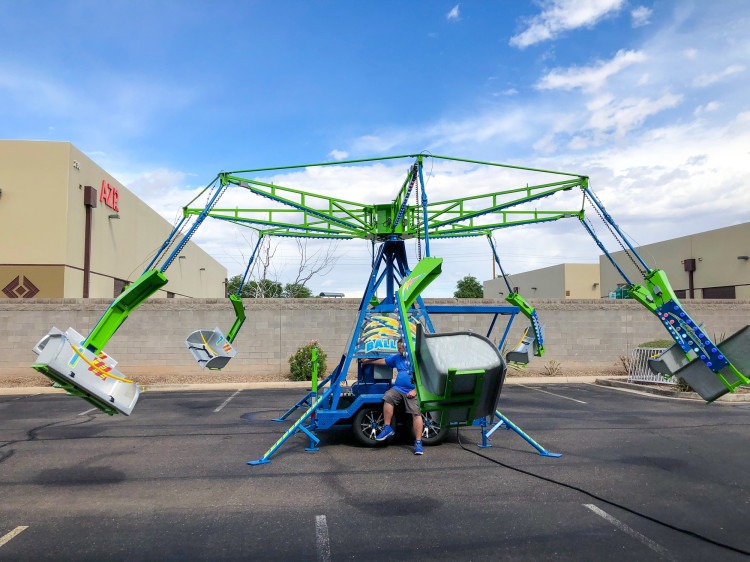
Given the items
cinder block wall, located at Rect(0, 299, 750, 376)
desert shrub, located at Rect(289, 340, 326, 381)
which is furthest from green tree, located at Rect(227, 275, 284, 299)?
desert shrub, located at Rect(289, 340, 326, 381)

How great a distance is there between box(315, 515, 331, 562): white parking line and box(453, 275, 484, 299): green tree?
190 ft

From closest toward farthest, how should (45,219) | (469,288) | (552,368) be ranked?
(552,368) < (45,219) < (469,288)

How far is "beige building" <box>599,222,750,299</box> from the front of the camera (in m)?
30.8

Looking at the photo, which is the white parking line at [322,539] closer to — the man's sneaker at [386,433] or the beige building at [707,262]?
the man's sneaker at [386,433]

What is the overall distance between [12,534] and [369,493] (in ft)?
11.4

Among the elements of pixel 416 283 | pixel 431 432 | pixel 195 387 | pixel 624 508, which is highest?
pixel 416 283

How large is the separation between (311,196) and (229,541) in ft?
22.4

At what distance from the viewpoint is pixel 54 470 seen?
755 centimetres

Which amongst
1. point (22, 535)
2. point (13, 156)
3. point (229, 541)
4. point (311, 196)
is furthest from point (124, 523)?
point (13, 156)

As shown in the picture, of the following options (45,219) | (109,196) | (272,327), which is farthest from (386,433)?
(109,196)

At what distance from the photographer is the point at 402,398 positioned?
28.3ft

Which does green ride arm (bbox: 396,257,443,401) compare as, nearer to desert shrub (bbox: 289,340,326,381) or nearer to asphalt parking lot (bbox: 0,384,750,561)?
asphalt parking lot (bbox: 0,384,750,561)

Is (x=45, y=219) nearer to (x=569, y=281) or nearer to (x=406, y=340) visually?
(x=406, y=340)

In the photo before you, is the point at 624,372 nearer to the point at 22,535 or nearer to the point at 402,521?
the point at 402,521
